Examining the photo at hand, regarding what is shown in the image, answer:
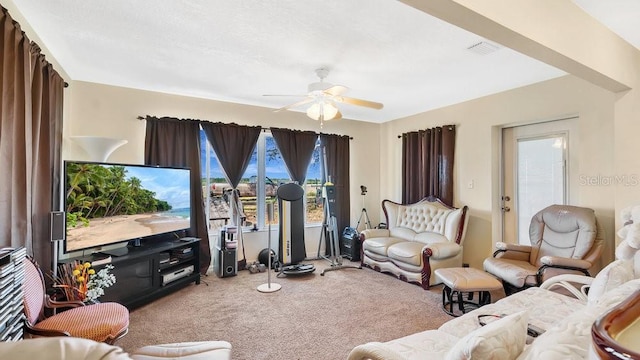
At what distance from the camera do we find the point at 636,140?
252 centimetres

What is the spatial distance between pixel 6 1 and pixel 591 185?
512 centimetres

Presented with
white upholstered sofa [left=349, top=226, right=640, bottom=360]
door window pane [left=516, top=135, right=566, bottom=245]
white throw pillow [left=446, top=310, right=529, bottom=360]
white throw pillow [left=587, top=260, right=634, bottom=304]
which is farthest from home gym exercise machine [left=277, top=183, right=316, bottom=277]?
white throw pillow [left=446, top=310, right=529, bottom=360]

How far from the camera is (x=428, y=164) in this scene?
4.67m

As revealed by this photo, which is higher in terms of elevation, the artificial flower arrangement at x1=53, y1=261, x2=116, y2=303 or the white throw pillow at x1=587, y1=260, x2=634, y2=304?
the white throw pillow at x1=587, y1=260, x2=634, y2=304

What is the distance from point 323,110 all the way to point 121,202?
7.57 ft

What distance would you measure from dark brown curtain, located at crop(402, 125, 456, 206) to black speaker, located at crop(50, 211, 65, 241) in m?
4.40

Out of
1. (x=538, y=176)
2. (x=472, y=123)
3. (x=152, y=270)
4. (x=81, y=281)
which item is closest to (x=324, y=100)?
(x=472, y=123)

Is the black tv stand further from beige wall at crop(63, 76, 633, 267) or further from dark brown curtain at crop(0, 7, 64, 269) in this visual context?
beige wall at crop(63, 76, 633, 267)

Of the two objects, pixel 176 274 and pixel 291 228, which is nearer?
pixel 176 274

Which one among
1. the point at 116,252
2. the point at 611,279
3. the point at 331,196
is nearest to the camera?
the point at 611,279

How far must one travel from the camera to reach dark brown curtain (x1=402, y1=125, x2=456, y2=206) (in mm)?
4402

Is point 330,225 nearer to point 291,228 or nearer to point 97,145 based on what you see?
point 291,228

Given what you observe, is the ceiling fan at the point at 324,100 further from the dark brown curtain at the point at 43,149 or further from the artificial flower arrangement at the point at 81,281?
the artificial flower arrangement at the point at 81,281

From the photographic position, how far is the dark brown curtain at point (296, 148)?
466 centimetres
